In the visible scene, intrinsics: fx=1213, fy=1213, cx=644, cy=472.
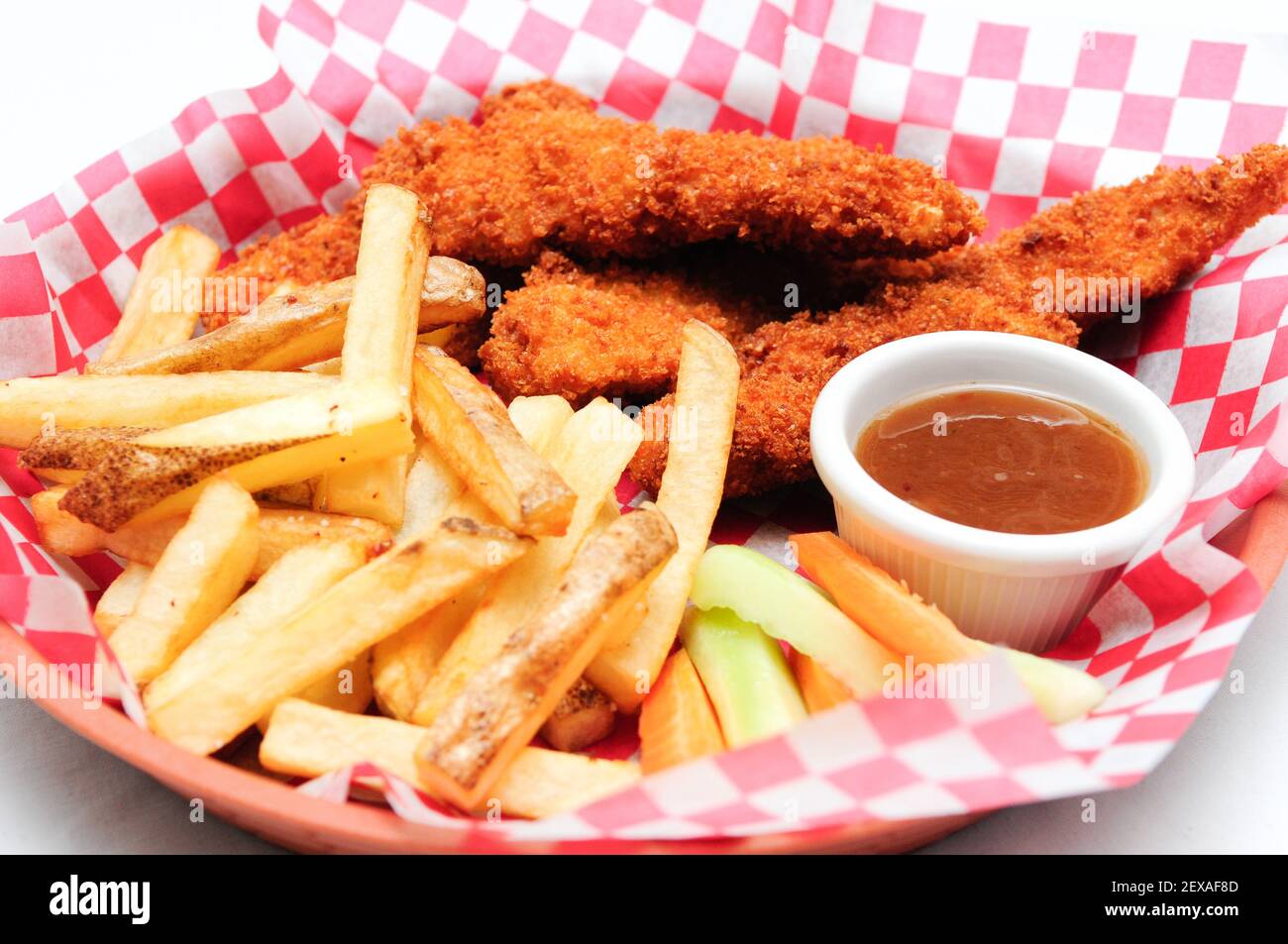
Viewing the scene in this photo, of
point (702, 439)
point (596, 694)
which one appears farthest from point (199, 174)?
point (596, 694)

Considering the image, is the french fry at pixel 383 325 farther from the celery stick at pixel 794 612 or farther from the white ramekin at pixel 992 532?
the white ramekin at pixel 992 532

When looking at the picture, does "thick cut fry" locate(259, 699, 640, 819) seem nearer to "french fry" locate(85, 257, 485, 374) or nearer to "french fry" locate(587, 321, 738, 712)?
"french fry" locate(587, 321, 738, 712)

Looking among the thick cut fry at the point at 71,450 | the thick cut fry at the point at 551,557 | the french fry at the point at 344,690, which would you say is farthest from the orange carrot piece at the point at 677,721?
the thick cut fry at the point at 71,450

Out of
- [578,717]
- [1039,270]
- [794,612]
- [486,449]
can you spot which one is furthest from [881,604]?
[1039,270]

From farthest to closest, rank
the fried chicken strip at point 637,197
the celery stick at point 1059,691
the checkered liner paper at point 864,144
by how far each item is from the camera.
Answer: the fried chicken strip at point 637,197 < the celery stick at point 1059,691 < the checkered liner paper at point 864,144

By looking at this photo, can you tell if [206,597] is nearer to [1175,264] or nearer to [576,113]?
[576,113]
